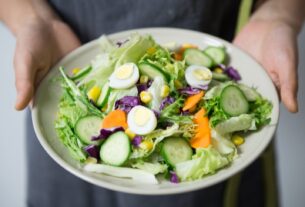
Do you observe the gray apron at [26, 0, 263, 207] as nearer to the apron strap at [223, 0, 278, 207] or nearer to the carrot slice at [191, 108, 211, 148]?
the apron strap at [223, 0, 278, 207]

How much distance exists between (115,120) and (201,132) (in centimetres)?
16

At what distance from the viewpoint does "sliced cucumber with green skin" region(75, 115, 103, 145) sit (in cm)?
90

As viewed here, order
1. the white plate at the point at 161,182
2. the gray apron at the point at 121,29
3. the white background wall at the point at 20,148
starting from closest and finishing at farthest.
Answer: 1. the white plate at the point at 161,182
2. the gray apron at the point at 121,29
3. the white background wall at the point at 20,148

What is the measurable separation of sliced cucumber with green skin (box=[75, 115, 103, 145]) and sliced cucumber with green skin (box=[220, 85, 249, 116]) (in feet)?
0.79

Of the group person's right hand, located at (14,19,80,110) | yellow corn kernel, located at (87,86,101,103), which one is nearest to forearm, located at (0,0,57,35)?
person's right hand, located at (14,19,80,110)

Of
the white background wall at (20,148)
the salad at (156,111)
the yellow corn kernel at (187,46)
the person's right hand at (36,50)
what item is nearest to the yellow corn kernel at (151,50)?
the salad at (156,111)

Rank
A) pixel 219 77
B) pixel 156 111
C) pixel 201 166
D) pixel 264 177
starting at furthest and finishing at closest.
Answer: pixel 264 177, pixel 219 77, pixel 156 111, pixel 201 166

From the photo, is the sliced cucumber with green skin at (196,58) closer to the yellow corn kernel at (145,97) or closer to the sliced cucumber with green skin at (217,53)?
the sliced cucumber with green skin at (217,53)

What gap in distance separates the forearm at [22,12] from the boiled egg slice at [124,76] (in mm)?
277

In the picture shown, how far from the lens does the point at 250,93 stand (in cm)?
98

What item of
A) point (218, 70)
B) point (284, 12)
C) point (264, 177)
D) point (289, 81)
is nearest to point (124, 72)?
point (218, 70)

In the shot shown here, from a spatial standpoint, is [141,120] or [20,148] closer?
[141,120]

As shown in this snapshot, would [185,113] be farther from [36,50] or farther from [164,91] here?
[36,50]

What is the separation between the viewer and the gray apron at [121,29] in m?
1.14
